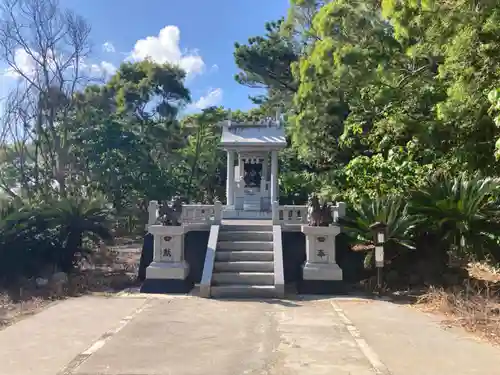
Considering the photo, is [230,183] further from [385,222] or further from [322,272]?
[385,222]

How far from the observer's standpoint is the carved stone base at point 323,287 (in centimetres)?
1006

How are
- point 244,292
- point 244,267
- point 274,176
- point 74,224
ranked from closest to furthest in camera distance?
point 244,292
point 244,267
point 74,224
point 274,176

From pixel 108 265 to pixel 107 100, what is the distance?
1545cm

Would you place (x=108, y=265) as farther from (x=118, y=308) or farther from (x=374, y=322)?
(x=374, y=322)

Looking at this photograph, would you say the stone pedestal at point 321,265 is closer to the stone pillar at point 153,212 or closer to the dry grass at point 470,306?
the dry grass at point 470,306

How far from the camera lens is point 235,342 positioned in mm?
6090

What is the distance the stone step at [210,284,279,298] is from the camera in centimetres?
948

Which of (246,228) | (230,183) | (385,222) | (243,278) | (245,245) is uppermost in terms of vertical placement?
(230,183)

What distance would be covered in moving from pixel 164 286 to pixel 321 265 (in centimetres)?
338

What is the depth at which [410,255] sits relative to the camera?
1082 cm

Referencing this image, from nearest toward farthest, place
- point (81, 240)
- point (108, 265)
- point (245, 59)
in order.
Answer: point (81, 240) → point (108, 265) → point (245, 59)

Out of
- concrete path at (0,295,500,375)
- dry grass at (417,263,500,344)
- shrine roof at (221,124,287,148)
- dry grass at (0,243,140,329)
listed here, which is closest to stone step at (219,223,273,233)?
dry grass at (0,243,140,329)

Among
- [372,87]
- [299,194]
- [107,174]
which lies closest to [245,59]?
[299,194]

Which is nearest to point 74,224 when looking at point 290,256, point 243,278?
point 243,278
